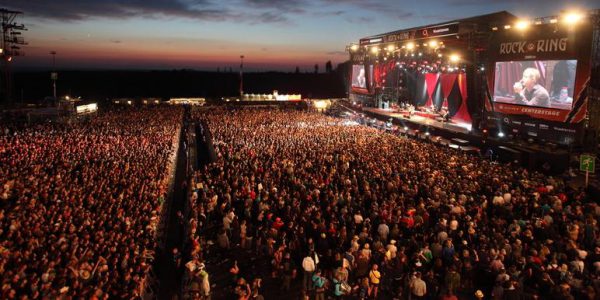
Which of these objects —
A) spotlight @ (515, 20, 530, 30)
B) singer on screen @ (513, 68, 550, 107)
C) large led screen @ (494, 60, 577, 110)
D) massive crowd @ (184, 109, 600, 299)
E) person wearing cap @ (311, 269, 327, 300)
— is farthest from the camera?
singer on screen @ (513, 68, 550, 107)

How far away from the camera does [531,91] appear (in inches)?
797

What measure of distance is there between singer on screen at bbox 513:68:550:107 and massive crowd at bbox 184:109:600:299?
5.62 metres

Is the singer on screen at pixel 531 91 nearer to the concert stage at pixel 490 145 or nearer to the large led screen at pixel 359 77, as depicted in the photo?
the concert stage at pixel 490 145

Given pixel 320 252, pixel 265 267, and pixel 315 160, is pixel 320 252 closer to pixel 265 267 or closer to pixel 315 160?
pixel 265 267

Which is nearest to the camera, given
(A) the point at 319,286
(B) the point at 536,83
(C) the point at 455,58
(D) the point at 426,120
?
(A) the point at 319,286

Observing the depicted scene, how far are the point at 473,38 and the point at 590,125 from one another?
7929 millimetres

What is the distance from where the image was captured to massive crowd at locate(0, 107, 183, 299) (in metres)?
7.25

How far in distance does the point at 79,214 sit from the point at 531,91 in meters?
19.1

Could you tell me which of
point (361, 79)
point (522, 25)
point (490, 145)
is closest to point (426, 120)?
point (490, 145)

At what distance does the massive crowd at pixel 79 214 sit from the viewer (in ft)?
23.8

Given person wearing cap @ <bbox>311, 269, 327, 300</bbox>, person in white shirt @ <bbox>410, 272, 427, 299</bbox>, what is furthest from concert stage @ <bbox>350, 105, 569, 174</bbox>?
person wearing cap @ <bbox>311, 269, 327, 300</bbox>

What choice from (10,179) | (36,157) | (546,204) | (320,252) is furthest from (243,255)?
(36,157)

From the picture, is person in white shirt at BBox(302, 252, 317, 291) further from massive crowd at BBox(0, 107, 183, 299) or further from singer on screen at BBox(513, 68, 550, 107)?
singer on screen at BBox(513, 68, 550, 107)

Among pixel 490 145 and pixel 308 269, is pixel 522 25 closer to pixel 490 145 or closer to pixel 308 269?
pixel 490 145
